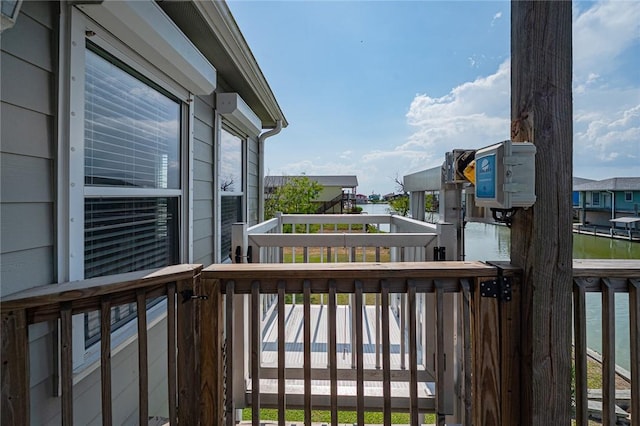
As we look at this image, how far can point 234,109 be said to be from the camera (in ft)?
9.50

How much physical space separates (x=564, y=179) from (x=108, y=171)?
2.01 meters

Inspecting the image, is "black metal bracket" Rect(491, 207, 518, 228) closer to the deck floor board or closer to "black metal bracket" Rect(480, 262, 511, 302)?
"black metal bracket" Rect(480, 262, 511, 302)

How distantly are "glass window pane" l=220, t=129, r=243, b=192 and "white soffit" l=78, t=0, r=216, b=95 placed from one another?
1.14m

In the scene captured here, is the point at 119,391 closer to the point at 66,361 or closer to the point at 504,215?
the point at 66,361

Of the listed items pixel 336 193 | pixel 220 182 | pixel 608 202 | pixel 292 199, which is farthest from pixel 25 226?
pixel 336 193

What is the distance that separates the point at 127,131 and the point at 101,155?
276 mm

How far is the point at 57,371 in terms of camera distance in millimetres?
1130

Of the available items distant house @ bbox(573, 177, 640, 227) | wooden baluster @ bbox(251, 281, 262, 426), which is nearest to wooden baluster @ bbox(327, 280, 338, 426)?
wooden baluster @ bbox(251, 281, 262, 426)

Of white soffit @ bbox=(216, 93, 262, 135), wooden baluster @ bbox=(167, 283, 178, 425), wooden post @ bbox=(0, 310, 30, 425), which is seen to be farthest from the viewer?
white soffit @ bbox=(216, 93, 262, 135)

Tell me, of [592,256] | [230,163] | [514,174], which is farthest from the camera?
[592,256]

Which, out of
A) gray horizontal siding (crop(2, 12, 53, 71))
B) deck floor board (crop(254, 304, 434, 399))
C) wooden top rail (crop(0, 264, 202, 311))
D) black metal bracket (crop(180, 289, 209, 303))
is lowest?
deck floor board (crop(254, 304, 434, 399))

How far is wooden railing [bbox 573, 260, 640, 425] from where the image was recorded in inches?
42.6

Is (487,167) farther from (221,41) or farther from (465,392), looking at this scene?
(221,41)

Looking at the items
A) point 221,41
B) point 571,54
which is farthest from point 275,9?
point 571,54
